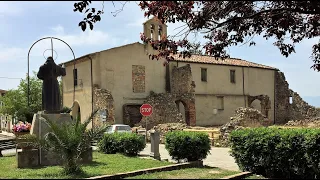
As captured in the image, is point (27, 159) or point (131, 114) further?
point (131, 114)

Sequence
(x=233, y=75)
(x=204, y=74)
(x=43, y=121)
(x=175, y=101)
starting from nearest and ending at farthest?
(x=43, y=121), (x=175, y=101), (x=204, y=74), (x=233, y=75)

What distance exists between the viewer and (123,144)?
583 inches

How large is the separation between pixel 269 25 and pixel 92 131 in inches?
210

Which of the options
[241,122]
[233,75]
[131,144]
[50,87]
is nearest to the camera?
[50,87]

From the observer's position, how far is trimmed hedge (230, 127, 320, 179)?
8.82 m

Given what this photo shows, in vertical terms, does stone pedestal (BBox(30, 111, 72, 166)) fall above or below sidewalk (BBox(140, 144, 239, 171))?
above

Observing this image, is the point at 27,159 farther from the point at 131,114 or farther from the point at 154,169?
the point at 131,114

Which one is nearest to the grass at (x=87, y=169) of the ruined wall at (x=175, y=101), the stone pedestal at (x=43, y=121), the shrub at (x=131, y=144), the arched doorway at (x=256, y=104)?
the shrub at (x=131, y=144)

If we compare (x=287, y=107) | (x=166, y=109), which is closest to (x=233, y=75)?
(x=287, y=107)

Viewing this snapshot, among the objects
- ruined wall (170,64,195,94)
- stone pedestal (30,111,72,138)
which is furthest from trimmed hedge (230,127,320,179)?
ruined wall (170,64,195,94)

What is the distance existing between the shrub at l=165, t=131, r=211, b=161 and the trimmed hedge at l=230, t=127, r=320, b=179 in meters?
1.41

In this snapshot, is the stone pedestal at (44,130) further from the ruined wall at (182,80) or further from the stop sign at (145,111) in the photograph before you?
the ruined wall at (182,80)

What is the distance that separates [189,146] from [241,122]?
13.3 metres

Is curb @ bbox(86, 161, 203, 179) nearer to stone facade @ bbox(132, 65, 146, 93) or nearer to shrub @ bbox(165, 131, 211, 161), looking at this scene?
shrub @ bbox(165, 131, 211, 161)
